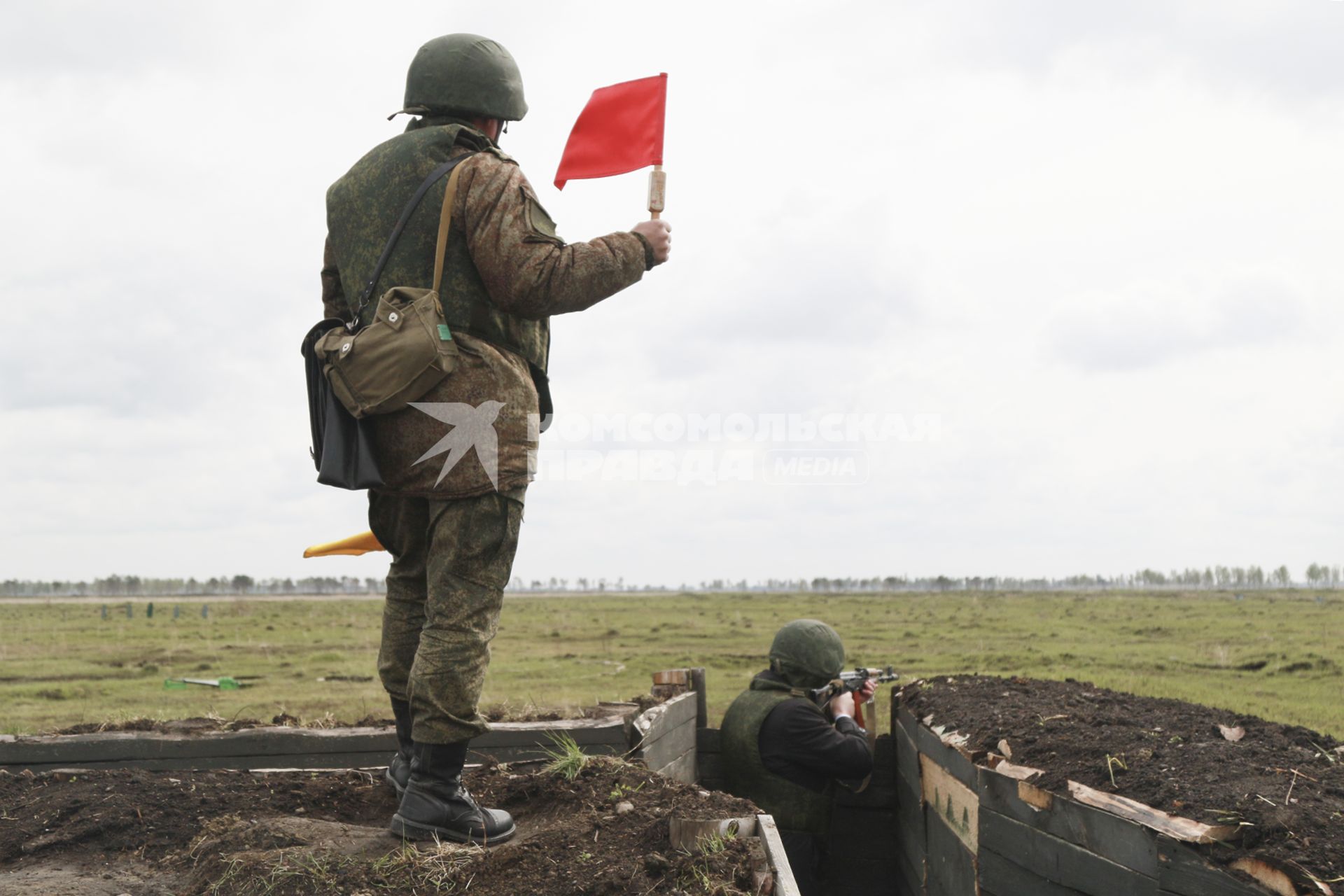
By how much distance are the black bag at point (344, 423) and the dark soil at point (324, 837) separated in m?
1.18

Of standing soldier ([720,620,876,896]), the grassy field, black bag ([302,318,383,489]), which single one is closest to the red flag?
black bag ([302,318,383,489])

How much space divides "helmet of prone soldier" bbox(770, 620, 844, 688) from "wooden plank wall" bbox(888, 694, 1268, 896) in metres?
0.63

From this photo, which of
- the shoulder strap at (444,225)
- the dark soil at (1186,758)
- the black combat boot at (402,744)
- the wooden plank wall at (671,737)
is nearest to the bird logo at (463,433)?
the shoulder strap at (444,225)

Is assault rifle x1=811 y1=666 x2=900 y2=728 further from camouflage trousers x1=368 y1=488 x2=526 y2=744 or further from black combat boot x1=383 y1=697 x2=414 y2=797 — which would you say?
camouflage trousers x1=368 y1=488 x2=526 y2=744

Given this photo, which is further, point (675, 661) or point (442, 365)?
point (675, 661)

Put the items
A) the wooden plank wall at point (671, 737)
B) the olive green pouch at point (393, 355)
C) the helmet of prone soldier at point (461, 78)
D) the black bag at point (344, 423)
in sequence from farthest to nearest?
the wooden plank wall at point (671, 737) → the helmet of prone soldier at point (461, 78) → the black bag at point (344, 423) → the olive green pouch at point (393, 355)

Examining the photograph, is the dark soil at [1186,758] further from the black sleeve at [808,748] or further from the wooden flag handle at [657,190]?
the wooden flag handle at [657,190]

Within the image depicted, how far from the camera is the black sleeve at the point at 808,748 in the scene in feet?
20.3

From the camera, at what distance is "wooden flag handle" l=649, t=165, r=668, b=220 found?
12.4 ft

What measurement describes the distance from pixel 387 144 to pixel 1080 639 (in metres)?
22.7

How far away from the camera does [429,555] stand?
3.55 metres

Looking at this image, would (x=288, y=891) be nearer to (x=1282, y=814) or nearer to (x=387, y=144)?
(x=387, y=144)

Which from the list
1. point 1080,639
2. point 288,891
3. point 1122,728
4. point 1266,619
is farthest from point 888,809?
point 1266,619

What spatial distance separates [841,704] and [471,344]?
165 inches
